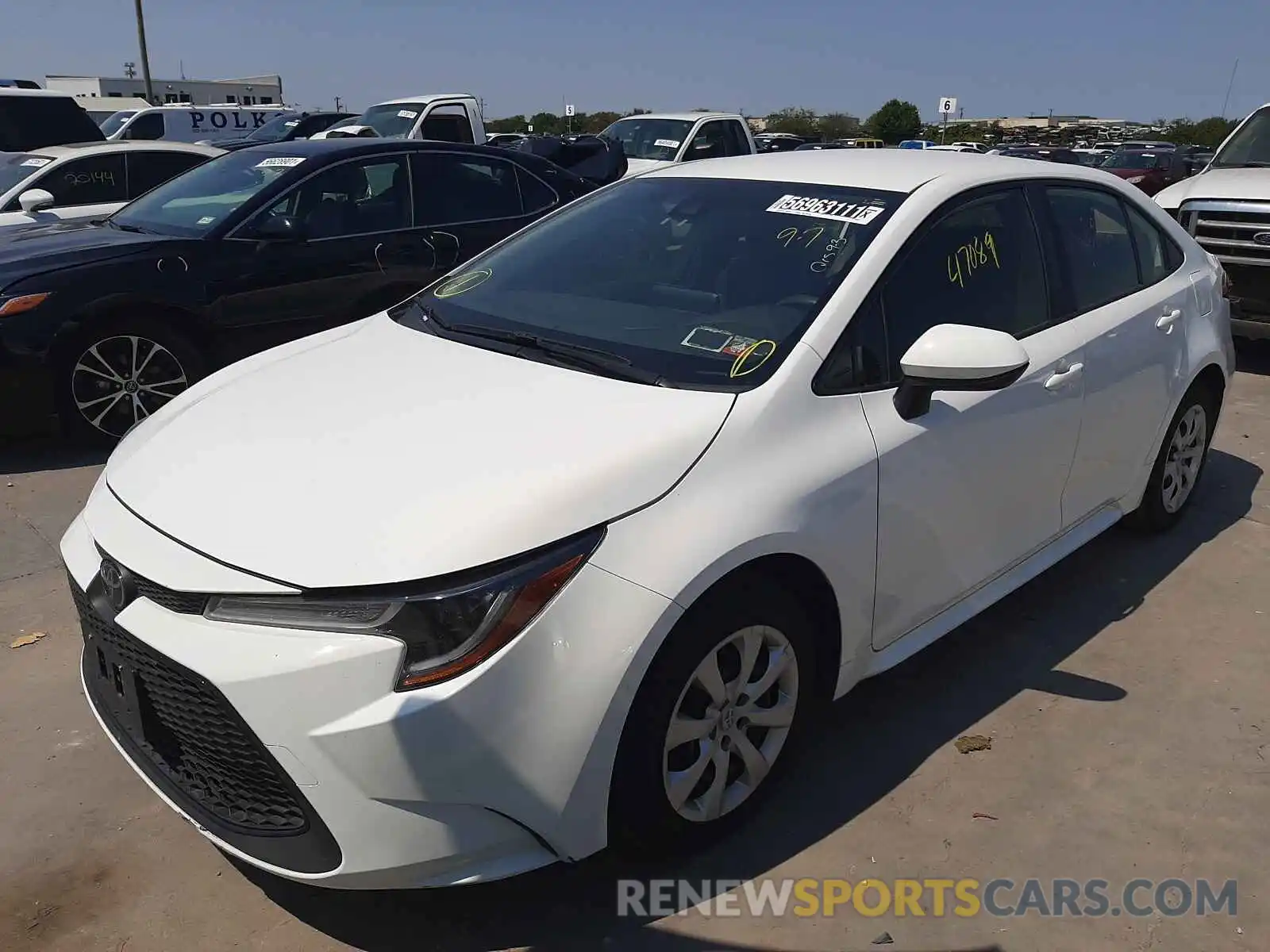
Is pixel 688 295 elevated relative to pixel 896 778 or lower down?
elevated

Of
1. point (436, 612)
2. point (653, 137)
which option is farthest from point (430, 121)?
point (436, 612)

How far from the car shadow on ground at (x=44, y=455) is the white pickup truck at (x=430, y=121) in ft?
28.7

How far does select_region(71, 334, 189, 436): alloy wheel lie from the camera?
5.43 m

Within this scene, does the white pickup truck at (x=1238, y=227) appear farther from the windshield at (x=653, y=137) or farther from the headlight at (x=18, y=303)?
the windshield at (x=653, y=137)

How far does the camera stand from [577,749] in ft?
7.04

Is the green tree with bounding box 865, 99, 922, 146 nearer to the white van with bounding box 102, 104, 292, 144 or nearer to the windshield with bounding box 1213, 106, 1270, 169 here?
the white van with bounding box 102, 104, 292, 144

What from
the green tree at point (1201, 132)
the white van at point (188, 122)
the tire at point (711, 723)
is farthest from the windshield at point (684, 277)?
the green tree at point (1201, 132)

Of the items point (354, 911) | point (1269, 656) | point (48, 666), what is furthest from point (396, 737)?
point (1269, 656)

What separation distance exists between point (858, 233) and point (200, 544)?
1910 millimetres

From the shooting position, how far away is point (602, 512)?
221 centimetres

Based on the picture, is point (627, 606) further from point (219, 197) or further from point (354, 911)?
point (219, 197)

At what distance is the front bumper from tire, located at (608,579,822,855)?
0.09m

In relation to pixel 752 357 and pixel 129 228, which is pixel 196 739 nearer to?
pixel 752 357

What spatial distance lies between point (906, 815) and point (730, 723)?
66 centimetres
